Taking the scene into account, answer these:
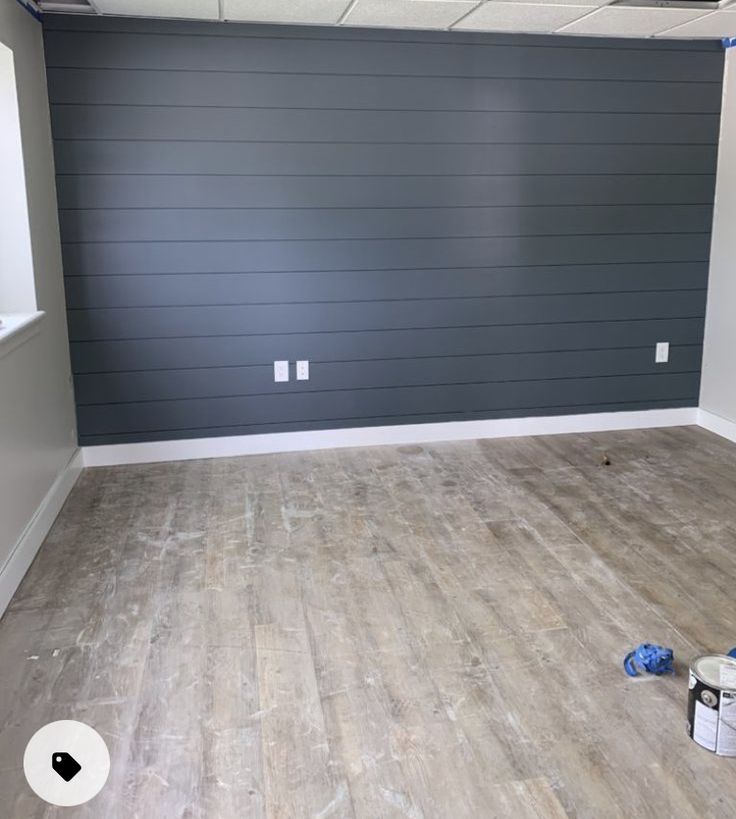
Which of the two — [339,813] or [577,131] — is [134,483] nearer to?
[339,813]

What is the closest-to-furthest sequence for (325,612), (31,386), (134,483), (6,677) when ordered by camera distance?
(6,677) < (325,612) < (31,386) < (134,483)

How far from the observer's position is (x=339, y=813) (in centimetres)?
191

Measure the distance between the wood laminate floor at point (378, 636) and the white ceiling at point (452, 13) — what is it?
223cm

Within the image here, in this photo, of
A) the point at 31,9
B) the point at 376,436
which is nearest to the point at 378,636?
the point at 376,436

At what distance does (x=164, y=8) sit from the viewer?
3748mm

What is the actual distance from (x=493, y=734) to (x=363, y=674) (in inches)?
17.8

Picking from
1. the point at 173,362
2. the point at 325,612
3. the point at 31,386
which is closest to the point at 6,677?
the point at 325,612

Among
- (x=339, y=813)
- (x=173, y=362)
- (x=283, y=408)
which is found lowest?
(x=339, y=813)

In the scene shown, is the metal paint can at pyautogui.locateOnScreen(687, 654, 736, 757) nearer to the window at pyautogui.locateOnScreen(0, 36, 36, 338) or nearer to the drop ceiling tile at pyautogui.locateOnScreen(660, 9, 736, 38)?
the window at pyautogui.locateOnScreen(0, 36, 36, 338)

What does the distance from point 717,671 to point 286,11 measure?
3321 millimetres

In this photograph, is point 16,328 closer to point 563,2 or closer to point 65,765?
point 65,765

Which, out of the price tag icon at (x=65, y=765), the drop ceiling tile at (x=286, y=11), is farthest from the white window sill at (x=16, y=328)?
the drop ceiling tile at (x=286, y=11)

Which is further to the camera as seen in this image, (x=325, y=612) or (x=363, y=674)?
(x=325, y=612)

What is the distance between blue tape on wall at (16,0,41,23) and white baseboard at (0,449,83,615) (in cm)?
209
